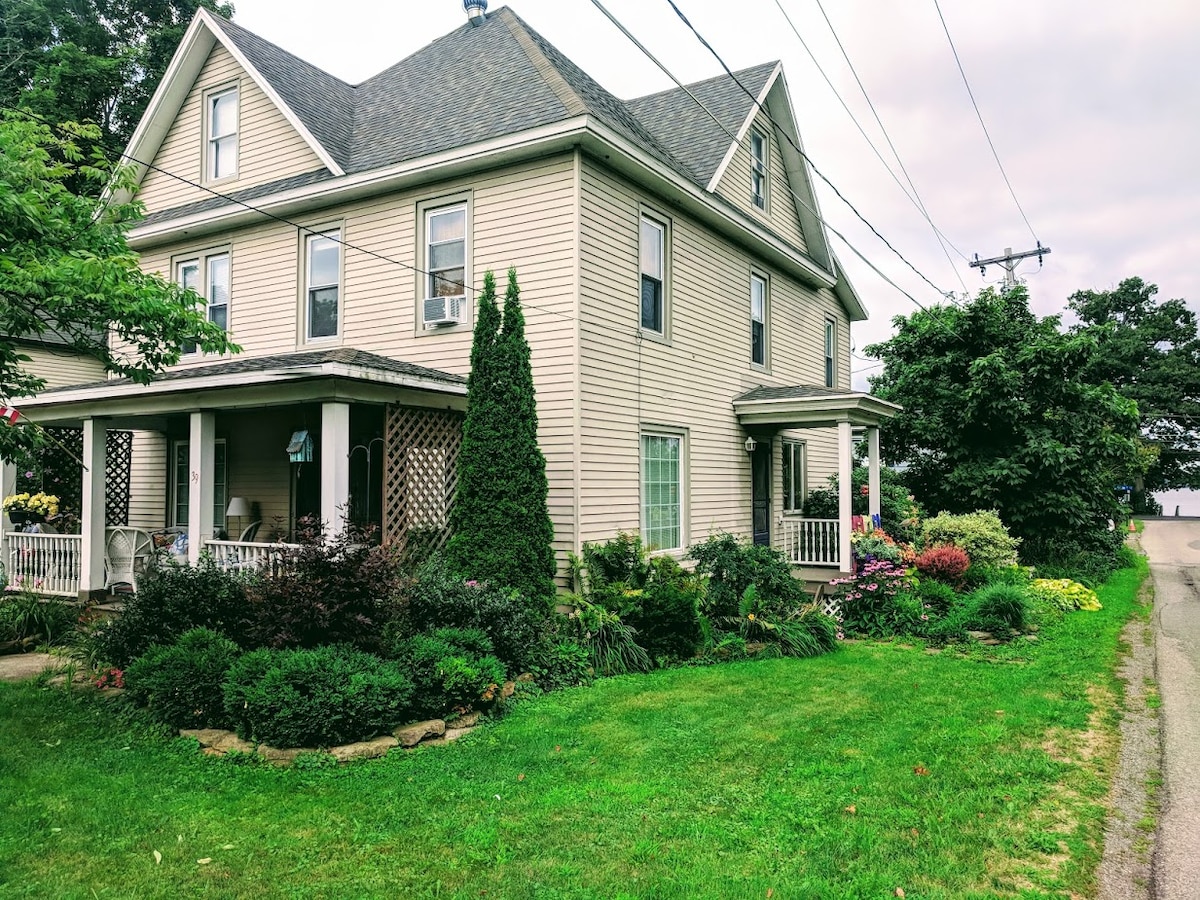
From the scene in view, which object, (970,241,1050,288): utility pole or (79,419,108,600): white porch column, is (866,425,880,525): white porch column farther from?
(970,241,1050,288): utility pole

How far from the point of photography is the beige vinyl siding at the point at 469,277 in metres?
9.96

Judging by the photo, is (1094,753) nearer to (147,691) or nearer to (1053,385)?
(147,691)

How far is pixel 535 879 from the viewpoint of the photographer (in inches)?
148

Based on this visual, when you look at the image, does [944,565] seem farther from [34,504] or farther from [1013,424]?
[34,504]

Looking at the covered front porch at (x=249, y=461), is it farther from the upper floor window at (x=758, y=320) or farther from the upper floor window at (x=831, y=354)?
the upper floor window at (x=831, y=354)

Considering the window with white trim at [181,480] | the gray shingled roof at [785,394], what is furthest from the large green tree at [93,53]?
the gray shingled roof at [785,394]

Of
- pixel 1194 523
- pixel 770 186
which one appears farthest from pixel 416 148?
pixel 1194 523

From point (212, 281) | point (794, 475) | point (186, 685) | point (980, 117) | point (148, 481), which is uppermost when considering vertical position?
point (980, 117)

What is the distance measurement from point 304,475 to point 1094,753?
10503 mm

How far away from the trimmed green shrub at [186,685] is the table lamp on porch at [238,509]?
6553mm

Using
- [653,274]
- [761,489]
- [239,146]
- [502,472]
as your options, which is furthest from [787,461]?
[239,146]

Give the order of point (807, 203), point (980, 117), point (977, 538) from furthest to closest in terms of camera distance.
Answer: point (807, 203), point (977, 538), point (980, 117)

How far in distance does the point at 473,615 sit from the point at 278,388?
358 cm

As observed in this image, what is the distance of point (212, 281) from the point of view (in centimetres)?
1338
